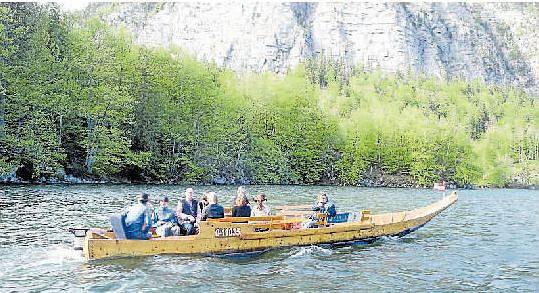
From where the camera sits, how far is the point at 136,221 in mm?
17703

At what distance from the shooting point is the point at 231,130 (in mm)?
68000

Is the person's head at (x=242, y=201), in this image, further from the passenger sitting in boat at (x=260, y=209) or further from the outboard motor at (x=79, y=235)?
the outboard motor at (x=79, y=235)

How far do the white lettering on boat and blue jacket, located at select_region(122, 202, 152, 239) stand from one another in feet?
8.24

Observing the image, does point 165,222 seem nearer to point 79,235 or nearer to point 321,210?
point 79,235

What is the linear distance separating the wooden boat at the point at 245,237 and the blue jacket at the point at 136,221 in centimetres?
31

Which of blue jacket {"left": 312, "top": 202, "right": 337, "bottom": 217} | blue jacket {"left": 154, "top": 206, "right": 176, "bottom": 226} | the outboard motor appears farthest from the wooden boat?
blue jacket {"left": 154, "top": 206, "right": 176, "bottom": 226}

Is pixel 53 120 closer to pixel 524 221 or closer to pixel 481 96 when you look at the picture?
pixel 524 221

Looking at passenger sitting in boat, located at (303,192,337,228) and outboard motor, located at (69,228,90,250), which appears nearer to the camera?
outboard motor, located at (69,228,90,250)

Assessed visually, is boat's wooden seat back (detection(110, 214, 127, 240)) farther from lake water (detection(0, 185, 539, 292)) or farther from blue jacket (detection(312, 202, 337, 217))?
blue jacket (detection(312, 202, 337, 217))

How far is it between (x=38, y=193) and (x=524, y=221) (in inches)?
1244

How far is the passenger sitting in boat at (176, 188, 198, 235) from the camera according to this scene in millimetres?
19953

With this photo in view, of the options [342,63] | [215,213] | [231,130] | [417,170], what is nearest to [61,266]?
[215,213]

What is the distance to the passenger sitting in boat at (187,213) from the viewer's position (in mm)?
19953

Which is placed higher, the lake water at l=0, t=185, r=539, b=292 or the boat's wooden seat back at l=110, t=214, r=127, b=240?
the boat's wooden seat back at l=110, t=214, r=127, b=240
